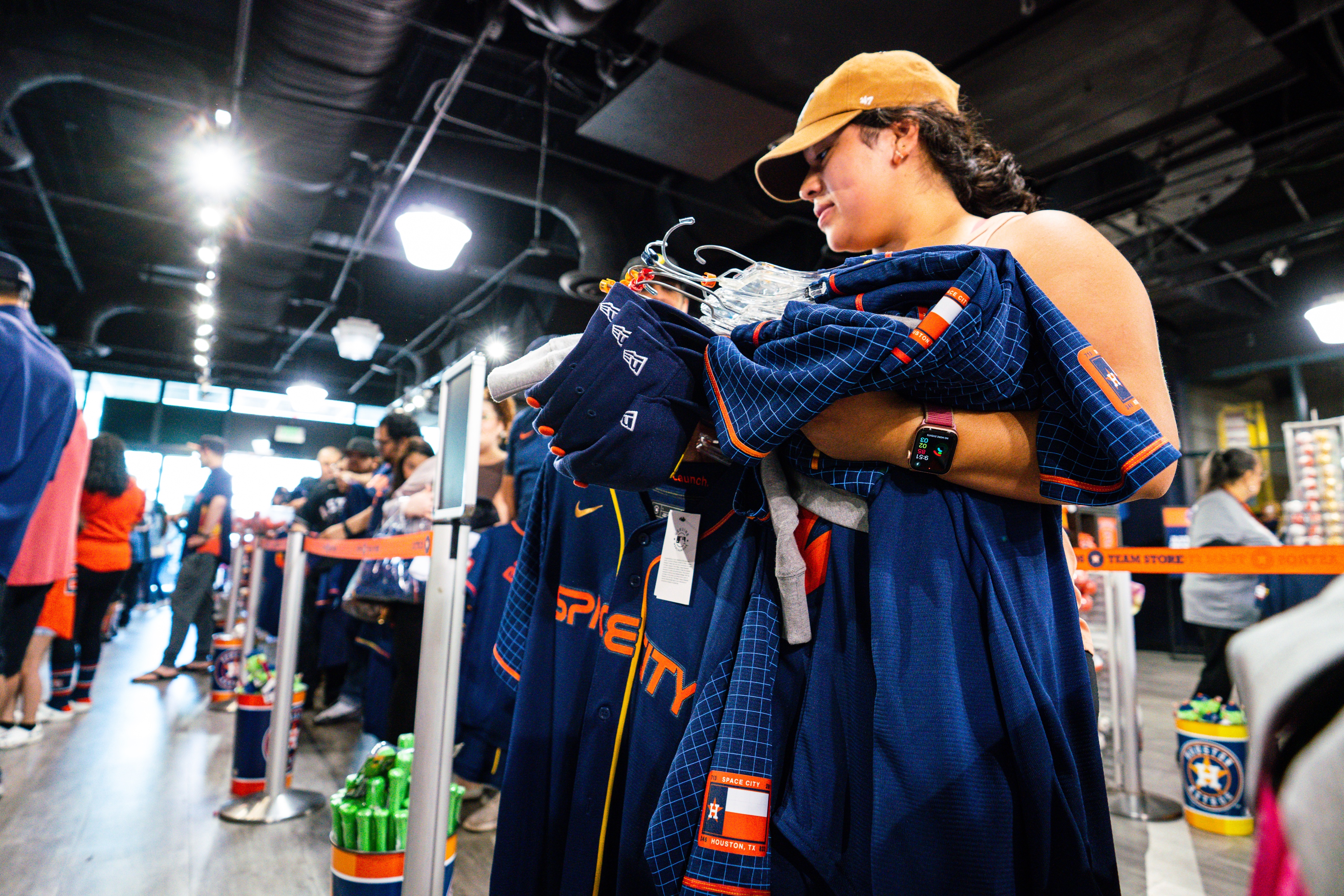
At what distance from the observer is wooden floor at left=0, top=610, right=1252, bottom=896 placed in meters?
Answer: 2.37

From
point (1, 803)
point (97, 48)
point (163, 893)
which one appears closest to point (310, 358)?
point (97, 48)

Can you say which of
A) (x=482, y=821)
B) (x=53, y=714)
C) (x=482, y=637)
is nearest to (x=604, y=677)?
(x=482, y=637)

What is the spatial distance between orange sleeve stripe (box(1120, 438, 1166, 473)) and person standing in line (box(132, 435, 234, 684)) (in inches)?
260

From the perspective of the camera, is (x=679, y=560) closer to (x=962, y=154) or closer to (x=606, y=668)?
(x=606, y=668)

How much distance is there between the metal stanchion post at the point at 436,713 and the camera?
4.75 feet

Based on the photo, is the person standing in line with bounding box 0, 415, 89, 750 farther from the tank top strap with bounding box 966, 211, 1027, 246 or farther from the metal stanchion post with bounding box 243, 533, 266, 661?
the tank top strap with bounding box 966, 211, 1027, 246

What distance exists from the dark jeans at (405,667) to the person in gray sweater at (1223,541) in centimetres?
399

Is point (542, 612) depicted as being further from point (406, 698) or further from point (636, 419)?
point (406, 698)

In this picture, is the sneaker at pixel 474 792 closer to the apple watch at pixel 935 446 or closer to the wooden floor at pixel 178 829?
the wooden floor at pixel 178 829

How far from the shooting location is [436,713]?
1.47m

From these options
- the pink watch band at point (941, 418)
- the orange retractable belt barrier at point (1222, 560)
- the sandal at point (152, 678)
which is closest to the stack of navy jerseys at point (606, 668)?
the pink watch band at point (941, 418)

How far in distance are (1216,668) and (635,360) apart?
454 cm

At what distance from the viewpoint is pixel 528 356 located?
3.23 ft

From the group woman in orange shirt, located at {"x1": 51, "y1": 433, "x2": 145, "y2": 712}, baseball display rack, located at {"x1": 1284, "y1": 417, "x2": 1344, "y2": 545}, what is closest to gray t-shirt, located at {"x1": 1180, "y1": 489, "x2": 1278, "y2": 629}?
baseball display rack, located at {"x1": 1284, "y1": 417, "x2": 1344, "y2": 545}
